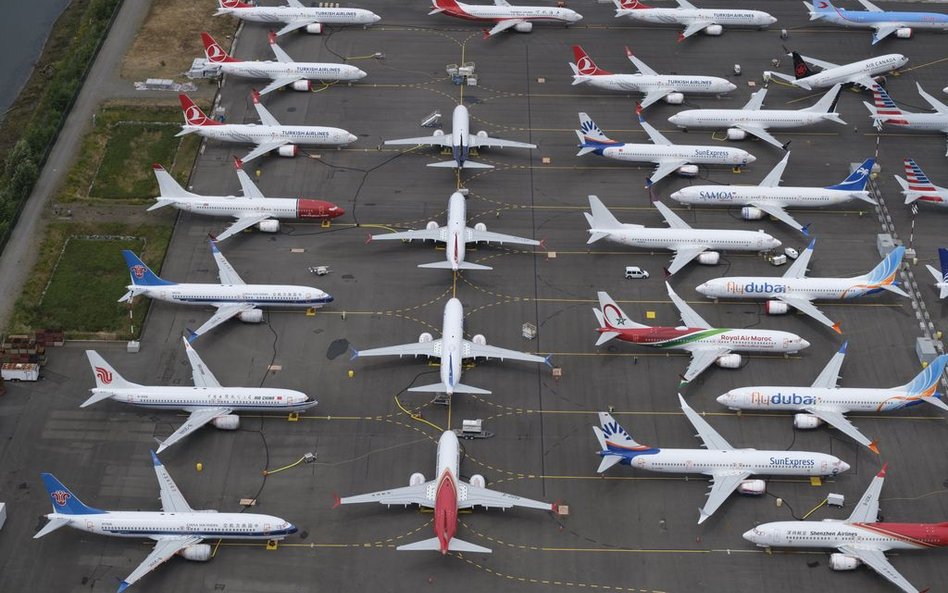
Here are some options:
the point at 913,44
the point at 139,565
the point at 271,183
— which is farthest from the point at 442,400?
the point at 913,44

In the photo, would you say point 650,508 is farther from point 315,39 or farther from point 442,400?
point 315,39

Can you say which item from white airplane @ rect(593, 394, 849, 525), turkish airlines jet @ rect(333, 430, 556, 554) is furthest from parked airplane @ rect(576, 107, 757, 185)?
turkish airlines jet @ rect(333, 430, 556, 554)

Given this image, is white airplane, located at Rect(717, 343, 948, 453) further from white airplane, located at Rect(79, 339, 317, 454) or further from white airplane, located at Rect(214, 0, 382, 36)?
white airplane, located at Rect(214, 0, 382, 36)

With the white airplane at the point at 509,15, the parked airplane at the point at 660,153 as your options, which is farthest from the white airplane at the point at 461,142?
the white airplane at the point at 509,15

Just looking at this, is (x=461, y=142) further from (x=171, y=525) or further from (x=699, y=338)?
(x=171, y=525)

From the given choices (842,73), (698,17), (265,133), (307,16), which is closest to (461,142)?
(265,133)

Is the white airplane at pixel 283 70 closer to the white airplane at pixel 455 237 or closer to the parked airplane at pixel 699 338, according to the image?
the white airplane at pixel 455 237
